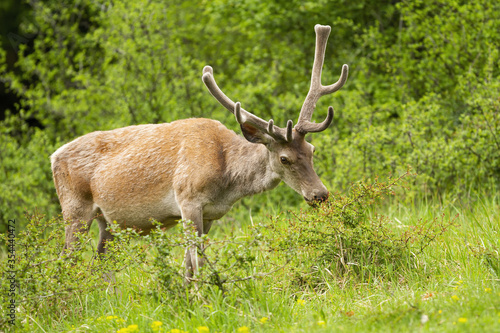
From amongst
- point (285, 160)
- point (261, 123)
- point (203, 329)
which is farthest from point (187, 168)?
point (203, 329)

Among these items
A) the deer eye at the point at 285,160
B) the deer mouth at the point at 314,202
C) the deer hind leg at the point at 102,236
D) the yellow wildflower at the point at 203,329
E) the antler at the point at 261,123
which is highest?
the antler at the point at 261,123

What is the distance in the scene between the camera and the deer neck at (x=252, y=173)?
6.10 meters

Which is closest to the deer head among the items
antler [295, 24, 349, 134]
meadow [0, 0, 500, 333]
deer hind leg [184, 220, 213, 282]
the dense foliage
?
antler [295, 24, 349, 134]

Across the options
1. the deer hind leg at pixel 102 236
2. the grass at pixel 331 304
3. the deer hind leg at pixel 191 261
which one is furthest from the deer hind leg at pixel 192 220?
the deer hind leg at pixel 102 236

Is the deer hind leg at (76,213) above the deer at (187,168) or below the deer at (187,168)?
below

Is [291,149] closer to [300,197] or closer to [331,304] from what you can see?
[331,304]

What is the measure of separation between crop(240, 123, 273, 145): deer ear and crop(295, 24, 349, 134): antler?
32cm

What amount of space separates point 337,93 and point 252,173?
19.8ft

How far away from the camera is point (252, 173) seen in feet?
20.0

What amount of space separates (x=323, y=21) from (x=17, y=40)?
9.77m

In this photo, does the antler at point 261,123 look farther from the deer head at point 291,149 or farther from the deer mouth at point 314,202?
the deer mouth at point 314,202

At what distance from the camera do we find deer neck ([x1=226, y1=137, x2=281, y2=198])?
6.10 metres

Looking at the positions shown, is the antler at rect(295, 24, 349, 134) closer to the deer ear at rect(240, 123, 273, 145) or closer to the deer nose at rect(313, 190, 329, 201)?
the deer ear at rect(240, 123, 273, 145)

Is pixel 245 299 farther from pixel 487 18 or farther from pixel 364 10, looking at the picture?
pixel 364 10
